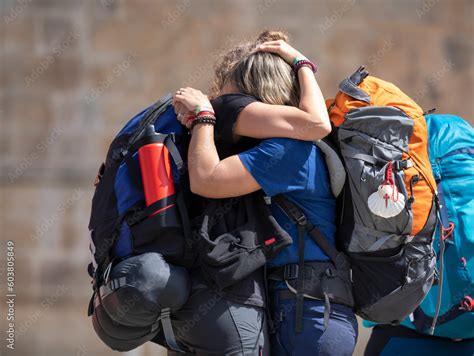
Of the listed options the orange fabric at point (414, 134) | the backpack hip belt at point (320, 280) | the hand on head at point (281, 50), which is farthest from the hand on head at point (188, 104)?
the backpack hip belt at point (320, 280)

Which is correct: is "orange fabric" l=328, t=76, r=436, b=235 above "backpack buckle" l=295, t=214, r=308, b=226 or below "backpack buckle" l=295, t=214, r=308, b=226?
above

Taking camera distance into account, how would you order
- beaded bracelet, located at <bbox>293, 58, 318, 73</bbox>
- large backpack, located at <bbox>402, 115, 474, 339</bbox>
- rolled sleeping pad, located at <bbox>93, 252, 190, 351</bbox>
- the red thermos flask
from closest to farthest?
1. rolled sleeping pad, located at <bbox>93, 252, 190, 351</bbox>
2. the red thermos flask
3. beaded bracelet, located at <bbox>293, 58, 318, 73</bbox>
4. large backpack, located at <bbox>402, 115, 474, 339</bbox>

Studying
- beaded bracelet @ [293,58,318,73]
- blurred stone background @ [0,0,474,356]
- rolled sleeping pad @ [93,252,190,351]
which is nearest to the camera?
rolled sleeping pad @ [93,252,190,351]

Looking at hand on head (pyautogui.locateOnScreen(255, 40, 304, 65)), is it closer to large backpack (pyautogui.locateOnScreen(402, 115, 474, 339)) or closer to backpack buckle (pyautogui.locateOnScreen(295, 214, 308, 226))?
backpack buckle (pyautogui.locateOnScreen(295, 214, 308, 226))

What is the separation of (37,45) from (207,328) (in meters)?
3.46

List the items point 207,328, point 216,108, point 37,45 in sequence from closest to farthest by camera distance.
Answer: point 207,328 < point 216,108 < point 37,45

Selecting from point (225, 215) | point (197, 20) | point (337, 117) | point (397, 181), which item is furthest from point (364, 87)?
point (197, 20)

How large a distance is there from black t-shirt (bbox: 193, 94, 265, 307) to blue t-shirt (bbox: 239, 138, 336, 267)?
0.29ft

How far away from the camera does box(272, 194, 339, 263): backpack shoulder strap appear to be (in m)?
2.28

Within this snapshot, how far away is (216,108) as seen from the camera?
7.66ft

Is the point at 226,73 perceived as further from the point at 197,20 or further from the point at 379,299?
the point at 197,20

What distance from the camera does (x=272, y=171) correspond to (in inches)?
86.8

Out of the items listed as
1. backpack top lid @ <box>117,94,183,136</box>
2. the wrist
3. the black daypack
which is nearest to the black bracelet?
the wrist

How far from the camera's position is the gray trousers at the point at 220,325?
2180 mm
